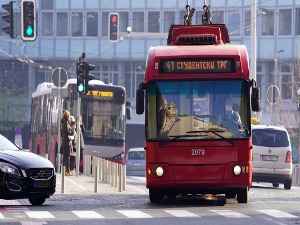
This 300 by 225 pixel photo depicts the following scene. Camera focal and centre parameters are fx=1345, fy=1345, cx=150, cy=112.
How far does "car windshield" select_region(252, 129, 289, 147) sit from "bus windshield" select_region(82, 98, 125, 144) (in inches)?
482

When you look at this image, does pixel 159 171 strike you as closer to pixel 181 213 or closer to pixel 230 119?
pixel 230 119

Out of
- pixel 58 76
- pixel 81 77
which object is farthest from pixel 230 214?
Result: pixel 58 76

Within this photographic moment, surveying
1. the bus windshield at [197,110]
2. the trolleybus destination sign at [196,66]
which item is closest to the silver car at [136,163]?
the trolleybus destination sign at [196,66]

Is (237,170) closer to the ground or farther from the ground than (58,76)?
closer to the ground

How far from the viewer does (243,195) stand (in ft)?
84.9

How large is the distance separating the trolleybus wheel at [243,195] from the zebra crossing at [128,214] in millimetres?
2256

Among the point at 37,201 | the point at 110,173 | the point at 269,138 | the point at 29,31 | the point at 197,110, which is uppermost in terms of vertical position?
the point at 29,31

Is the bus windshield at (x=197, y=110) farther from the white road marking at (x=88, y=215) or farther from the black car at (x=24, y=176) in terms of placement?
the white road marking at (x=88, y=215)

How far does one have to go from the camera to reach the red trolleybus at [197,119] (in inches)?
965

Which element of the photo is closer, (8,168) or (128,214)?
(128,214)

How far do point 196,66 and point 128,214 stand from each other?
3963mm

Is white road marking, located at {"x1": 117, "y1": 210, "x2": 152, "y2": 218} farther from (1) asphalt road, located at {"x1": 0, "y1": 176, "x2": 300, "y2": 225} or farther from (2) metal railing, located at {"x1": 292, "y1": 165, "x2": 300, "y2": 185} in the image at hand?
(2) metal railing, located at {"x1": 292, "y1": 165, "x2": 300, "y2": 185}

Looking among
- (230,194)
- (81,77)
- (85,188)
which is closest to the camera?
(230,194)

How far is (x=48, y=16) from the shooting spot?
9262 centimetres
